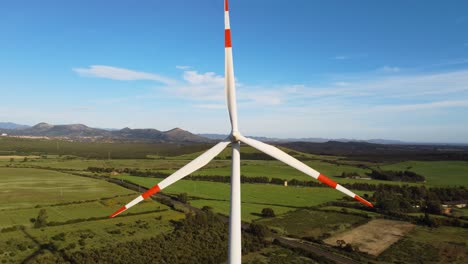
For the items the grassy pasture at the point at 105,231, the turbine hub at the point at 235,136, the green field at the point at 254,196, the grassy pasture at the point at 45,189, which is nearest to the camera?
the turbine hub at the point at 235,136

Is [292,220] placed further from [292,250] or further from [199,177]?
[199,177]

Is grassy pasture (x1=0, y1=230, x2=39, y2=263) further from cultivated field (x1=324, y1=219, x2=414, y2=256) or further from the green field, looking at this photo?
cultivated field (x1=324, y1=219, x2=414, y2=256)

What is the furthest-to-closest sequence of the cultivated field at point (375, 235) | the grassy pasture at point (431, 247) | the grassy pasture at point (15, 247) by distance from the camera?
the cultivated field at point (375, 235), the grassy pasture at point (431, 247), the grassy pasture at point (15, 247)

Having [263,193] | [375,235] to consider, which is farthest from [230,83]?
[263,193]

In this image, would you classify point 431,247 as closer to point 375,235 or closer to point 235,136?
point 375,235

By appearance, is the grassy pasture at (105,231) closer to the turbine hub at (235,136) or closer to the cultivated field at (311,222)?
the cultivated field at (311,222)

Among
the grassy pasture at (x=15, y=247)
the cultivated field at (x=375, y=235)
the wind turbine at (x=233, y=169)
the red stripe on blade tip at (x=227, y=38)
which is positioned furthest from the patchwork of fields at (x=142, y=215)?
the red stripe on blade tip at (x=227, y=38)

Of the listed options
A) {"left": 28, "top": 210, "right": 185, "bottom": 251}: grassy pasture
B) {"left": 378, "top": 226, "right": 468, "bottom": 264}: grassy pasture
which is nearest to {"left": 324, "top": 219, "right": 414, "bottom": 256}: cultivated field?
{"left": 378, "top": 226, "right": 468, "bottom": 264}: grassy pasture

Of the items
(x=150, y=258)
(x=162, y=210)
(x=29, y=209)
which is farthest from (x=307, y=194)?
(x=29, y=209)
